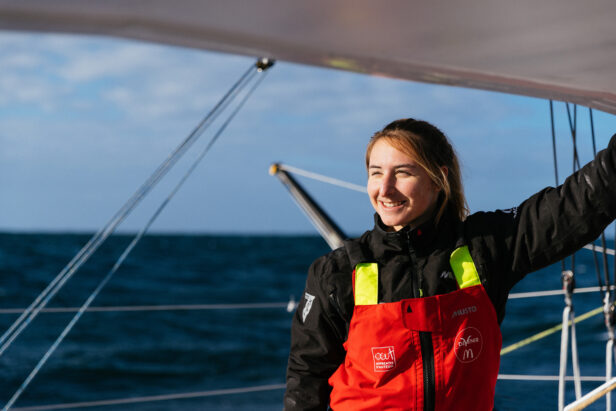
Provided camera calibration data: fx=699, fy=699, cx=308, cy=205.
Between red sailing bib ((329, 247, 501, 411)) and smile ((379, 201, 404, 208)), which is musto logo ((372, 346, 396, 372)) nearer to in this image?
red sailing bib ((329, 247, 501, 411))

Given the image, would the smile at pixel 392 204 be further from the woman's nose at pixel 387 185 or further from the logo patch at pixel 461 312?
the logo patch at pixel 461 312

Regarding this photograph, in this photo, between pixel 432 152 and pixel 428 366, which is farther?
pixel 432 152

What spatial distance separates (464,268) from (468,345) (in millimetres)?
140

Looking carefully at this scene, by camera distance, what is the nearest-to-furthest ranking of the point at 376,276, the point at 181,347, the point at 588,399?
the point at 376,276 < the point at 588,399 < the point at 181,347

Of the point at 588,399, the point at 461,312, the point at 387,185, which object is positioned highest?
the point at 387,185

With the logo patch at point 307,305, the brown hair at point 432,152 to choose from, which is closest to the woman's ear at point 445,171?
the brown hair at point 432,152

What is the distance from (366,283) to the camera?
131 centimetres

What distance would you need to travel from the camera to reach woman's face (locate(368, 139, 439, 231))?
1330mm

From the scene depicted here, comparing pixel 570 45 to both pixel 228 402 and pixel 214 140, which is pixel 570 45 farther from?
pixel 228 402

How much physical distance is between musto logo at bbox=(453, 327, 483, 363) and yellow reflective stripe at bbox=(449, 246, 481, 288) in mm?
85

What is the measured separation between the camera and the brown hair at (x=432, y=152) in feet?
4.40

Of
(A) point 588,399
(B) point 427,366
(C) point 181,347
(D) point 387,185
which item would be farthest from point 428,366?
(C) point 181,347

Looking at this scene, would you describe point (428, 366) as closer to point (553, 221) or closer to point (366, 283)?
point (366, 283)

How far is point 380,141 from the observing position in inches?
54.4
